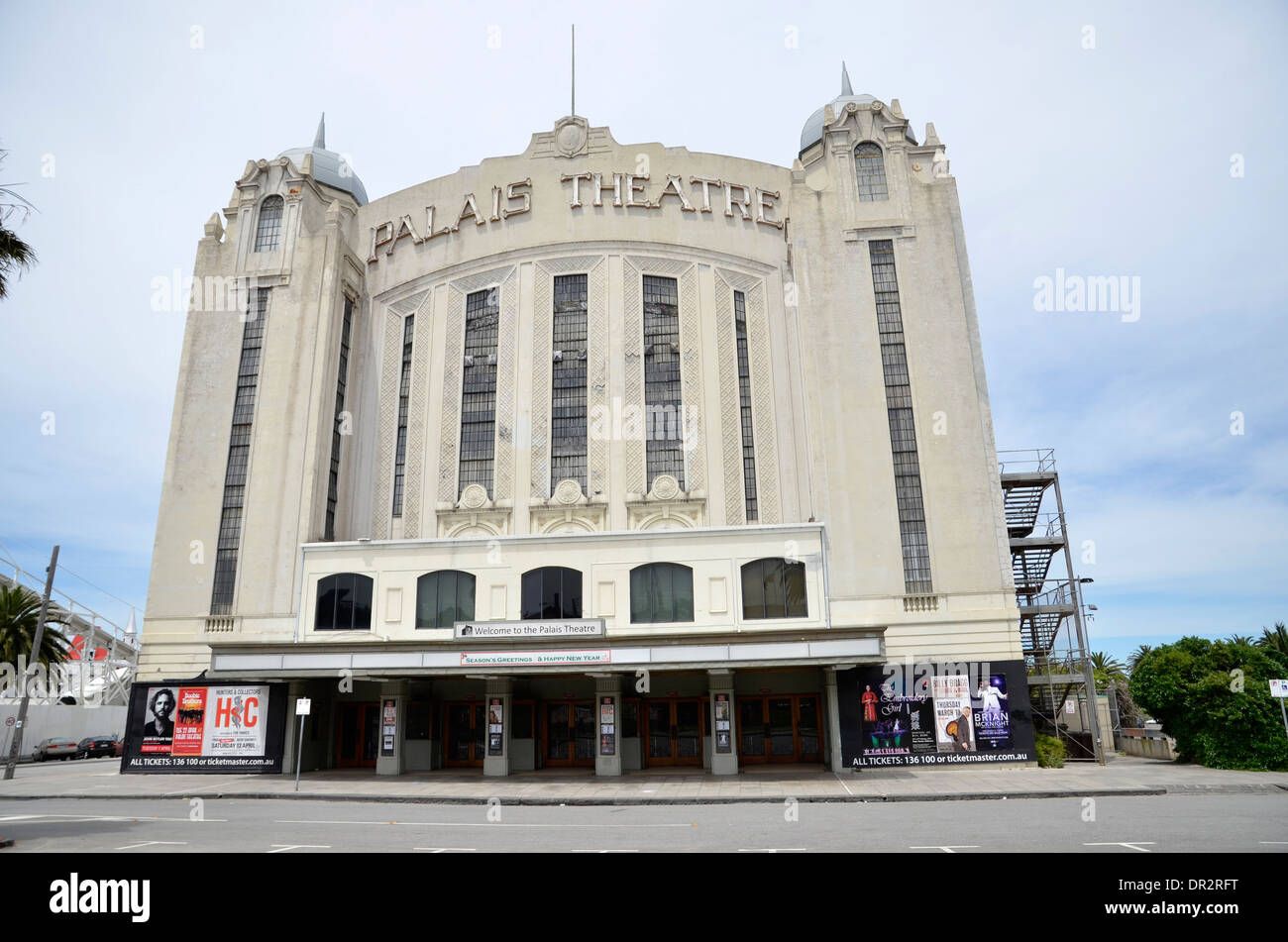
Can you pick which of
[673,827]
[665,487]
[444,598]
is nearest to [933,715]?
[665,487]

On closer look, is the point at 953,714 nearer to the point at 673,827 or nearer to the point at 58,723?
the point at 673,827

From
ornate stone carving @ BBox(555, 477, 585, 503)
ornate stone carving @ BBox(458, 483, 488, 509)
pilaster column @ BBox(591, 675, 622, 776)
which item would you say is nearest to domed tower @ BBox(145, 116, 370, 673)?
ornate stone carving @ BBox(458, 483, 488, 509)

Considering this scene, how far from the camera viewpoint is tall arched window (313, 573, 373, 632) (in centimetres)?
3228

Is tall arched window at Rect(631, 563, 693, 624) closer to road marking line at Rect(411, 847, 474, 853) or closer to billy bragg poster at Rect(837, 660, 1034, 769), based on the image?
billy bragg poster at Rect(837, 660, 1034, 769)

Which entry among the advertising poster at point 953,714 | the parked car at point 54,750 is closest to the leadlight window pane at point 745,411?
the advertising poster at point 953,714

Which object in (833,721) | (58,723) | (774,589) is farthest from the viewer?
(58,723)

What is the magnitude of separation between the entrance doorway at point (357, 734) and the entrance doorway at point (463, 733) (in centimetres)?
318

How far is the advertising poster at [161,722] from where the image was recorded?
31781 millimetres

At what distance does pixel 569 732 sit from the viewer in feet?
105

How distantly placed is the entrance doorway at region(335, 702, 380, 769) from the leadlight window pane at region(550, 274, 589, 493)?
496 inches

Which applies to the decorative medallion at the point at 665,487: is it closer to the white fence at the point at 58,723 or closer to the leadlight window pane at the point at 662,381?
the leadlight window pane at the point at 662,381

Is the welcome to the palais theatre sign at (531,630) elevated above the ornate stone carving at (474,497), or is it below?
below

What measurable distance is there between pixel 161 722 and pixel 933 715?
98.2ft
